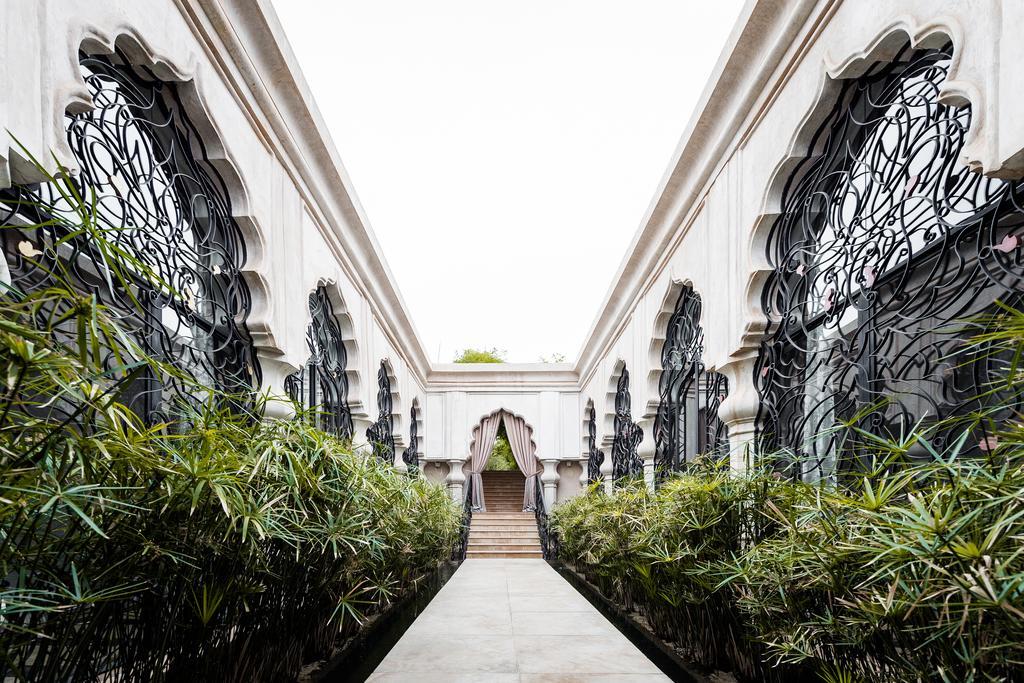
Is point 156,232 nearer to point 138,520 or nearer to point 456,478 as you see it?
point 138,520

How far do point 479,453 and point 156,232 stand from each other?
1082 centimetres

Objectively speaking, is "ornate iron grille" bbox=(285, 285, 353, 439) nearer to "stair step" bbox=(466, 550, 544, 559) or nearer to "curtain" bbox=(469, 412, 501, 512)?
"stair step" bbox=(466, 550, 544, 559)

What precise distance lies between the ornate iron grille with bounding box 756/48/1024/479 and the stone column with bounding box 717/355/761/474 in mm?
79

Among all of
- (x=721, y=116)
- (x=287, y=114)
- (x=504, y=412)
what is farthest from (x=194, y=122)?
(x=504, y=412)

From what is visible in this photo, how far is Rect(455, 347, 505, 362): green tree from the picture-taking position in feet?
103

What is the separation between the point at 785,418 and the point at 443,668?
2526 mm

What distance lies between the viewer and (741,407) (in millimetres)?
4383

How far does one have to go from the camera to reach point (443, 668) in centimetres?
366

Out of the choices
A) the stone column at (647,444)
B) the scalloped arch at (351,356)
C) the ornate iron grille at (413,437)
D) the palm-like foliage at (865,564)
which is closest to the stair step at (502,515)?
the ornate iron grille at (413,437)

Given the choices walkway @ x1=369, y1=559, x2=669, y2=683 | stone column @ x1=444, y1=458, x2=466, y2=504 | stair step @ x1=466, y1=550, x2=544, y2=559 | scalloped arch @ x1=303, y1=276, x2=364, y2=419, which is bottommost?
stair step @ x1=466, y1=550, x2=544, y2=559

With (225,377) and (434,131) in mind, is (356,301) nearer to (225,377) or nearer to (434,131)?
(225,377)

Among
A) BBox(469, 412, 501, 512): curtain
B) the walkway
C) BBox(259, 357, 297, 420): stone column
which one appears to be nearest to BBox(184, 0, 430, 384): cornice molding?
BBox(259, 357, 297, 420): stone column

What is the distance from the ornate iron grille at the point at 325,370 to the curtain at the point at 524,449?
270 inches

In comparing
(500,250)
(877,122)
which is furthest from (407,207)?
(877,122)
